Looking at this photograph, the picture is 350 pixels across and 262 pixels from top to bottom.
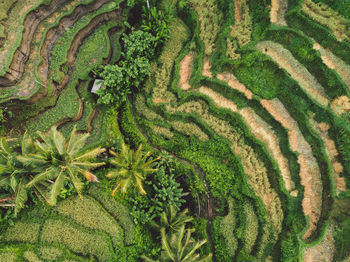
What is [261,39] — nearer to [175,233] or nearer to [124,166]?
[124,166]

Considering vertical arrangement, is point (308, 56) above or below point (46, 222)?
above

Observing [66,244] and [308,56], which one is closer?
[66,244]

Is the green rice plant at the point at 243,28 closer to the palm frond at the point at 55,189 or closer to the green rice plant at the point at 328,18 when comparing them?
the green rice plant at the point at 328,18

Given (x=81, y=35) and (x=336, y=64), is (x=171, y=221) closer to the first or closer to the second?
(x=81, y=35)

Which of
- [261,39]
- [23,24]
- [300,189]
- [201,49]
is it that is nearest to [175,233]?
[300,189]

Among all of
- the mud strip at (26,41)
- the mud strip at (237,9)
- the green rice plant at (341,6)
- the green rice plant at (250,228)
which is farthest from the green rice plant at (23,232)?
the green rice plant at (341,6)

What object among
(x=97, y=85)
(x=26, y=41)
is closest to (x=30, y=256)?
(x=97, y=85)

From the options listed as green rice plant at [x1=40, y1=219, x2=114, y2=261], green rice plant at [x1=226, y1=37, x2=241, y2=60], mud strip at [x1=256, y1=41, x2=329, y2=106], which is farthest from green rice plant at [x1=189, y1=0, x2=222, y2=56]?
green rice plant at [x1=40, y1=219, x2=114, y2=261]
